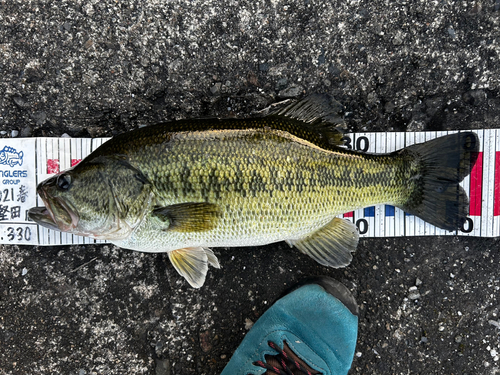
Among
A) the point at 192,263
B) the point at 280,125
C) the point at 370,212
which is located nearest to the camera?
the point at 280,125

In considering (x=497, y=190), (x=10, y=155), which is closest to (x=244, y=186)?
(x=10, y=155)

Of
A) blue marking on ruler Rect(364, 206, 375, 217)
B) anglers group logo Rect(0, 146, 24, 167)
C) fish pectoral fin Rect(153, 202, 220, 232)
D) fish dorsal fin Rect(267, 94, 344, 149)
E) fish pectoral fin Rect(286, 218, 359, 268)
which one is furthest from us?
blue marking on ruler Rect(364, 206, 375, 217)

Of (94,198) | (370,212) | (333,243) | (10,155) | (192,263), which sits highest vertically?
(10,155)

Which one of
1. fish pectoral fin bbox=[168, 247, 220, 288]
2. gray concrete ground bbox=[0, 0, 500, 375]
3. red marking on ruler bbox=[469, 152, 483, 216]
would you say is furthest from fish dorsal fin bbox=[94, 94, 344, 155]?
red marking on ruler bbox=[469, 152, 483, 216]

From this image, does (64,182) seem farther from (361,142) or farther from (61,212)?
(361,142)

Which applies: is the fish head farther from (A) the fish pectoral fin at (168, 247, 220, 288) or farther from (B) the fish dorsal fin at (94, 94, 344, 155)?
(A) the fish pectoral fin at (168, 247, 220, 288)

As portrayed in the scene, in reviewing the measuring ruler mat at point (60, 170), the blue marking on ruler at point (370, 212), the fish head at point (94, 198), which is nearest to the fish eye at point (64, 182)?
the fish head at point (94, 198)

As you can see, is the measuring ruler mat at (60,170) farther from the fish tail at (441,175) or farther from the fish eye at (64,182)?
the fish eye at (64,182)
